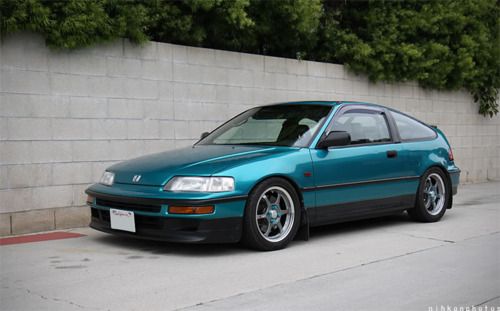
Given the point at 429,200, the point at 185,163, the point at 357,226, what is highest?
the point at 185,163

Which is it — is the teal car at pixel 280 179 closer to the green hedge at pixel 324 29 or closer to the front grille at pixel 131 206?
the front grille at pixel 131 206

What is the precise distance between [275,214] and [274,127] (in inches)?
47.4

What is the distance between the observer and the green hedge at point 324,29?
7.36 metres

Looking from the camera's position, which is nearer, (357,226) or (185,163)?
(185,163)

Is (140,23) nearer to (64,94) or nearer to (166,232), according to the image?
(64,94)

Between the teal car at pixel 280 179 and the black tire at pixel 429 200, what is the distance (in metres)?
0.01

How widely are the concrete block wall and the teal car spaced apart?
116cm

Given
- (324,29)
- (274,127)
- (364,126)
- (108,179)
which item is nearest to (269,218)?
(274,127)

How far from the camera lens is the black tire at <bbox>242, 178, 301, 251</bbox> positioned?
5.83m

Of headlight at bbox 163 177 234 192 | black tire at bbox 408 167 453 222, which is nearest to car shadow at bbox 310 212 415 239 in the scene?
black tire at bbox 408 167 453 222

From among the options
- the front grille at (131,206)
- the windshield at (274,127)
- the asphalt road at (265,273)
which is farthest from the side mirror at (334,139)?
the front grille at (131,206)

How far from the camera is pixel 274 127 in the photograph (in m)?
6.94

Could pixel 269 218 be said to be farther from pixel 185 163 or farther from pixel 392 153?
pixel 392 153

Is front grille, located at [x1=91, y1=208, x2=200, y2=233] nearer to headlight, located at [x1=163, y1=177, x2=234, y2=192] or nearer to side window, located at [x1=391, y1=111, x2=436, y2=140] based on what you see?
headlight, located at [x1=163, y1=177, x2=234, y2=192]
